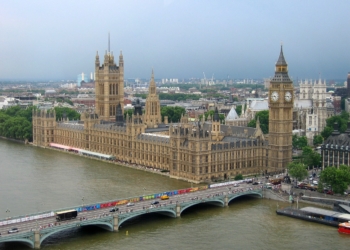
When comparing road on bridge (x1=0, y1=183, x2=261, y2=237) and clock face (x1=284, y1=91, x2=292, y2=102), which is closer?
road on bridge (x1=0, y1=183, x2=261, y2=237)

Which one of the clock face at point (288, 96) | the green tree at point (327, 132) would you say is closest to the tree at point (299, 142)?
the green tree at point (327, 132)

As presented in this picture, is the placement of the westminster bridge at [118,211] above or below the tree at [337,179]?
below

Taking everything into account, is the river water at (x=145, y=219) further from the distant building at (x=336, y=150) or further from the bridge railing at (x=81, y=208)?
the distant building at (x=336, y=150)

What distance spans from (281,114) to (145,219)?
27732 millimetres

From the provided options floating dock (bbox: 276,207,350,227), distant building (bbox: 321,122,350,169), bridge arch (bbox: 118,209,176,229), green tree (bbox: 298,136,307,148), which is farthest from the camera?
green tree (bbox: 298,136,307,148)

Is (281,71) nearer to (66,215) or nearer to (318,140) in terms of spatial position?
(318,140)

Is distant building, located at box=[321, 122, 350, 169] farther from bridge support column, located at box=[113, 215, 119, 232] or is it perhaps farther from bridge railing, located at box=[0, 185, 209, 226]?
bridge support column, located at box=[113, 215, 119, 232]

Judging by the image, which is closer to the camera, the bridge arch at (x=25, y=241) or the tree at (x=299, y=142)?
the bridge arch at (x=25, y=241)

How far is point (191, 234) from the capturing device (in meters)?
52.1

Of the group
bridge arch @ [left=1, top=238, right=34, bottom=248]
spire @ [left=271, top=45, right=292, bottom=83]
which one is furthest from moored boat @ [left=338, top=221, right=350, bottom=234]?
spire @ [left=271, top=45, right=292, bottom=83]

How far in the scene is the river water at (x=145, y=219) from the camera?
49.6 m

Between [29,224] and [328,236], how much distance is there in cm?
2636

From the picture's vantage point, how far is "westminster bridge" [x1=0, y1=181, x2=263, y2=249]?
4785 cm

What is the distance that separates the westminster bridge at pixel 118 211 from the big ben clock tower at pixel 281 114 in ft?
35.1
